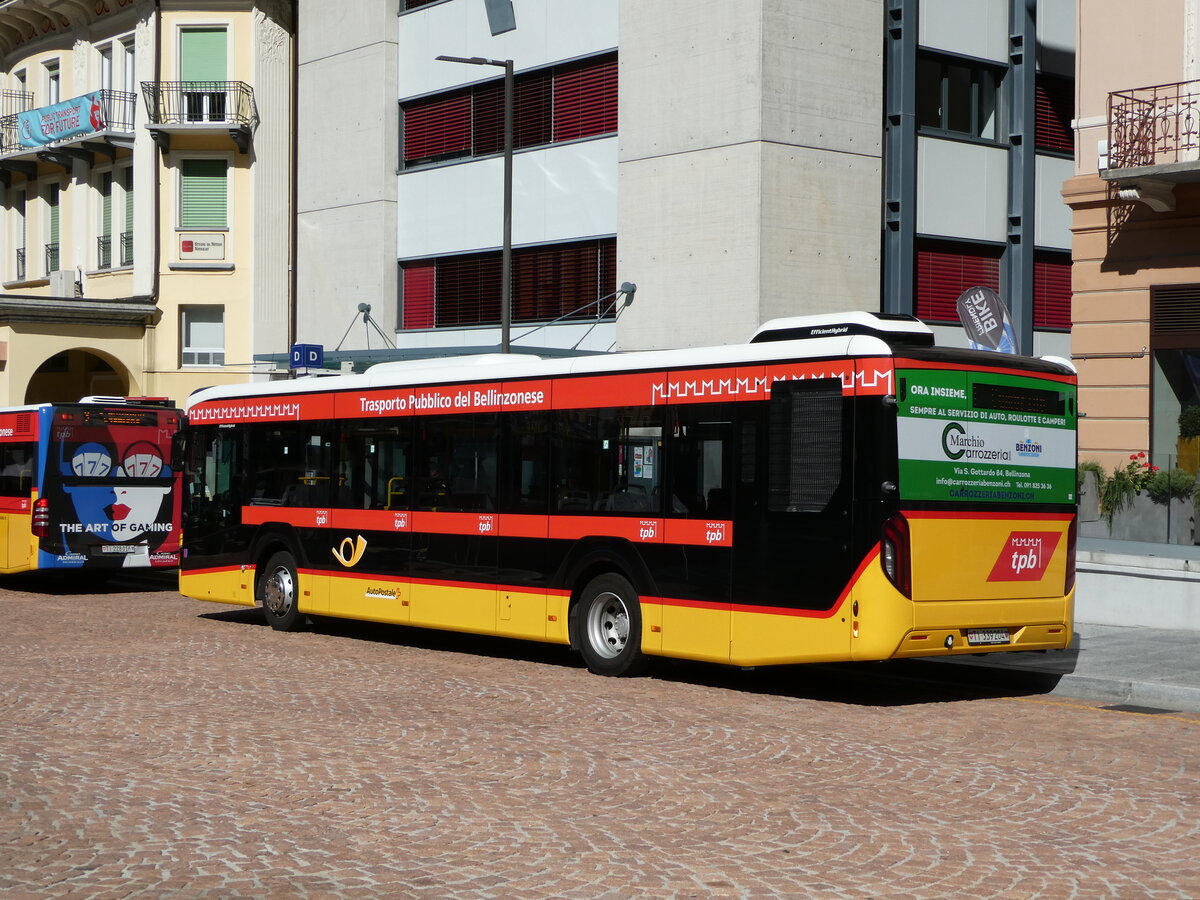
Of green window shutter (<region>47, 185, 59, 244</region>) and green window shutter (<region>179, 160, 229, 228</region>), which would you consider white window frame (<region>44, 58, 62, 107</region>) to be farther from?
green window shutter (<region>179, 160, 229, 228</region>)

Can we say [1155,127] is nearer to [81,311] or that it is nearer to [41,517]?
[41,517]

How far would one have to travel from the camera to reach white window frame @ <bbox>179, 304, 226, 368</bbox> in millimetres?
A: 39938

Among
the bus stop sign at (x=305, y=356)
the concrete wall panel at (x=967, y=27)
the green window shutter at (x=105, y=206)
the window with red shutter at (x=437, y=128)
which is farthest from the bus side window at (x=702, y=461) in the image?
the green window shutter at (x=105, y=206)

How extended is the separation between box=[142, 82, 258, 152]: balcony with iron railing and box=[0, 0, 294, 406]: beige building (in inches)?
1.3

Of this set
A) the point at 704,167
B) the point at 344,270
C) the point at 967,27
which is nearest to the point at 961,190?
the point at 967,27

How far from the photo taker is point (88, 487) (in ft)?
78.5

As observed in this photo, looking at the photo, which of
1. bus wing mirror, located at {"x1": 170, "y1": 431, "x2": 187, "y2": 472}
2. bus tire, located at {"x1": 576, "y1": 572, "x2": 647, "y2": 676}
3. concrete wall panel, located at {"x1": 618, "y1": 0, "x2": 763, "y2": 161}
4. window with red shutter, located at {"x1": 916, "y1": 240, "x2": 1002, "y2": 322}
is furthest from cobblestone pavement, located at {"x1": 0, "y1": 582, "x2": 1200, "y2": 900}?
window with red shutter, located at {"x1": 916, "y1": 240, "x2": 1002, "y2": 322}

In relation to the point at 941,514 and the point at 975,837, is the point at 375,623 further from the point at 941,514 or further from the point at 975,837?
the point at 975,837

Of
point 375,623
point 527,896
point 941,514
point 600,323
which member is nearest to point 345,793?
point 527,896

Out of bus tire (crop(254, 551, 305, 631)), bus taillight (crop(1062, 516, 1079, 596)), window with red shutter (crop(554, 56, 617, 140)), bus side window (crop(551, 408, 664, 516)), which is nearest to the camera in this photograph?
bus taillight (crop(1062, 516, 1079, 596))

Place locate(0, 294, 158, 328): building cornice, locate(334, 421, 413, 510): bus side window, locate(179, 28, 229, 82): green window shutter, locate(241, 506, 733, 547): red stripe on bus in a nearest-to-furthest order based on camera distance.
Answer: locate(241, 506, 733, 547): red stripe on bus
locate(334, 421, 413, 510): bus side window
locate(0, 294, 158, 328): building cornice
locate(179, 28, 229, 82): green window shutter

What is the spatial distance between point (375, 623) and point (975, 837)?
12.7 m

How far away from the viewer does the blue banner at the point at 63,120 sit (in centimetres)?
4081

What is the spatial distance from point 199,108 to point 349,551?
996 inches
